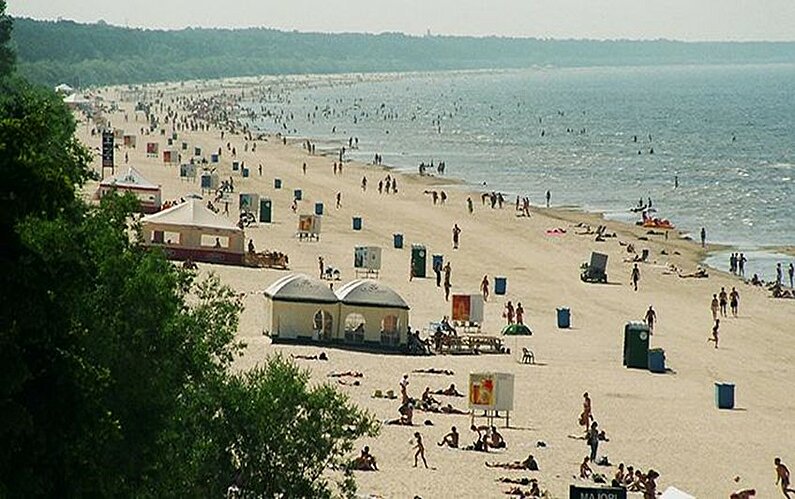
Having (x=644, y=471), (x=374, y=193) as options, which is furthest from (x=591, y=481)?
(x=374, y=193)

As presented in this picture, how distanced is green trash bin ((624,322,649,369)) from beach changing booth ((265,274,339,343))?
568cm

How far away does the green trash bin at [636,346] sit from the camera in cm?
3153

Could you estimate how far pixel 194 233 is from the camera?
4116cm

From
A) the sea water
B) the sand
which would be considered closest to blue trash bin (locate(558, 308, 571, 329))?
the sand

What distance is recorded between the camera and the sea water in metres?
65.7

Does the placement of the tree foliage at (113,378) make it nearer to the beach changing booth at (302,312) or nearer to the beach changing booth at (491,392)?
the beach changing booth at (491,392)

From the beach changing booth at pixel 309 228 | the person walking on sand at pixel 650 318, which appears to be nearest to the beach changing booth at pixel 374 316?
the person walking on sand at pixel 650 318

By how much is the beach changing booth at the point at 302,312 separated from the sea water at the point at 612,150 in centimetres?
2001

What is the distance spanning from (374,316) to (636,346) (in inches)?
202

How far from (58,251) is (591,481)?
1147 cm

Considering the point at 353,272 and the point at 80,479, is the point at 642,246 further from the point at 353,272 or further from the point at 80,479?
the point at 80,479

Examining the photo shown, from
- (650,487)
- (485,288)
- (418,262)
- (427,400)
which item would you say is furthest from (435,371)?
(418,262)

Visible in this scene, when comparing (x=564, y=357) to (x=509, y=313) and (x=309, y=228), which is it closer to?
(x=509, y=313)

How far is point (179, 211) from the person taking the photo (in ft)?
135
